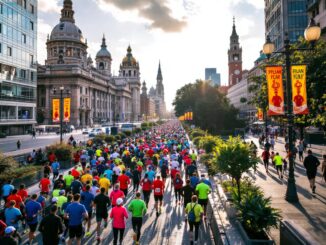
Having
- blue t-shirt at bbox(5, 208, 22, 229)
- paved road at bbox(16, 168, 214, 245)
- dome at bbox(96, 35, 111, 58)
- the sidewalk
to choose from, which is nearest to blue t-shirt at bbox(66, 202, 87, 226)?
paved road at bbox(16, 168, 214, 245)

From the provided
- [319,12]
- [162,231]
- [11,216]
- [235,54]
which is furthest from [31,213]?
[235,54]

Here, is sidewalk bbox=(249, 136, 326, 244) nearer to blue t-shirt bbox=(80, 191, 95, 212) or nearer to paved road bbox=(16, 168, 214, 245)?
paved road bbox=(16, 168, 214, 245)

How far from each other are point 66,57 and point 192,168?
338ft

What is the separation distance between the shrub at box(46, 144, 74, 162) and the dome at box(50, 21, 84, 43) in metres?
95.0

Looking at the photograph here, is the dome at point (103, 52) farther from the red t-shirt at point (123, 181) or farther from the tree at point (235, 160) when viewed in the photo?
the tree at point (235, 160)

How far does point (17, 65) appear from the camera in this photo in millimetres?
53562

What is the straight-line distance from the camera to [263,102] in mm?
31000

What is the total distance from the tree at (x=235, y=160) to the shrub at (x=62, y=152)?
15.0 m

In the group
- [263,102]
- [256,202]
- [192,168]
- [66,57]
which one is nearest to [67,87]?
[66,57]

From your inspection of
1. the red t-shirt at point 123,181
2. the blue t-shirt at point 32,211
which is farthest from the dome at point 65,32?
the blue t-shirt at point 32,211

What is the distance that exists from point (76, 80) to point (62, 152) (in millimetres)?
71653

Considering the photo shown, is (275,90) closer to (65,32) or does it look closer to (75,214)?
(75,214)

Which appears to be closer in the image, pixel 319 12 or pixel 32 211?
pixel 32 211

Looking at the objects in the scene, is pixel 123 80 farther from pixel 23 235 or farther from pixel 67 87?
pixel 23 235
